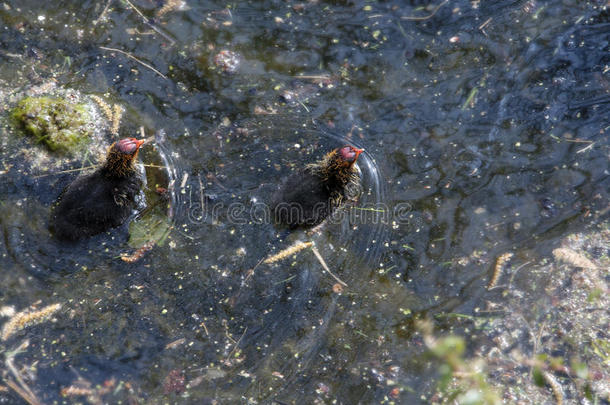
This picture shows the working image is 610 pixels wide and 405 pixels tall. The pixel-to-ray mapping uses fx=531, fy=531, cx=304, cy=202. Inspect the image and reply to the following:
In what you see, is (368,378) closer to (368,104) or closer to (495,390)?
(495,390)

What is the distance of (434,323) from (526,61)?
10.2 feet

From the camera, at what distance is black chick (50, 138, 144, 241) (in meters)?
4.66

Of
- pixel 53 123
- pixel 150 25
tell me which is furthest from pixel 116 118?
pixel 150 25

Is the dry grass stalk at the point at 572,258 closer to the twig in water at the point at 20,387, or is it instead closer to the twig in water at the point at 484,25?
the twig in water at the point at 484,25

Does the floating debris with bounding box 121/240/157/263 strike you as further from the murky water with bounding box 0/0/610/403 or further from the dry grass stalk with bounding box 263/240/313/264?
the dry grass stalk with bounding box 263/240/313/264

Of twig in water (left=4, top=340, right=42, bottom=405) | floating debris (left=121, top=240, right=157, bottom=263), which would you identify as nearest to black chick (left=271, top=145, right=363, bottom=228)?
floating debris (left=121, top=240, right=157, bottom=263)

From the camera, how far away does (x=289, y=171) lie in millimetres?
5426

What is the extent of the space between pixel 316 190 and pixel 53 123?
273 centimetres

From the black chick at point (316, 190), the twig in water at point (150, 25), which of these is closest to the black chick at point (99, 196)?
the black chick at point (316, 190)

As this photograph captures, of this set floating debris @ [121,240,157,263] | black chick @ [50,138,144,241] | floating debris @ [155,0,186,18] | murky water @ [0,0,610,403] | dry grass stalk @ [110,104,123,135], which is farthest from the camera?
floating debris @ [155,0,186,18]

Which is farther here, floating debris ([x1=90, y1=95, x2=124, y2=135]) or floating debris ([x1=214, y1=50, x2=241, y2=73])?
floating debris ([x1=214, y1=50, x2=241, y2=73])

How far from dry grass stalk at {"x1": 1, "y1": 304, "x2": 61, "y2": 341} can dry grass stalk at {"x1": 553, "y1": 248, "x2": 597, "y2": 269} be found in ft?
15.6

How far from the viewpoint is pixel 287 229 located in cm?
522

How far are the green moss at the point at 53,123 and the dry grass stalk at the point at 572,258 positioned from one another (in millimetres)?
4843
